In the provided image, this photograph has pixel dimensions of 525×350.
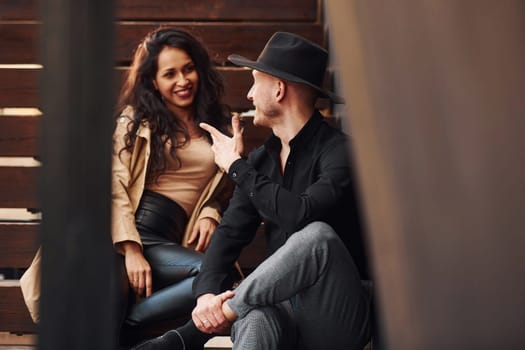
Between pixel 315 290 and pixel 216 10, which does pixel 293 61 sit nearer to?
pixel 315 290

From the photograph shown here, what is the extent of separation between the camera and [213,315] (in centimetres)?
246

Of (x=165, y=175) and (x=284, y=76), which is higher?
(x=284, y=76)

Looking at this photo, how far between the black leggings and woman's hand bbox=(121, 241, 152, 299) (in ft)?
0.07

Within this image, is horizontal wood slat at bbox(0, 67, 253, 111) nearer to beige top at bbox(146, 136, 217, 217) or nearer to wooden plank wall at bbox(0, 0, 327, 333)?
wooden plank wall at bbox(0, 0, 327, 333)

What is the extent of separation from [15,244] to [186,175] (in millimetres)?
762

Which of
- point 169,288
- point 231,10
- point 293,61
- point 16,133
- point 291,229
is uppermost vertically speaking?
point 231,10

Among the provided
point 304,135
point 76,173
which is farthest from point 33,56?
point 76,173

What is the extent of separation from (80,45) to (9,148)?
3.18 meters

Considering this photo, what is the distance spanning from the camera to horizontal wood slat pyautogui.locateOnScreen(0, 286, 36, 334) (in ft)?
10.5


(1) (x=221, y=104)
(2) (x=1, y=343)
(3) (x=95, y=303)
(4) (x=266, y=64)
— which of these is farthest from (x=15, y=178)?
(3) (x=95, y=303)

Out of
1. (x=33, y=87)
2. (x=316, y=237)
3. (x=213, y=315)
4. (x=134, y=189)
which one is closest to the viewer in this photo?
(x=316, y=237)

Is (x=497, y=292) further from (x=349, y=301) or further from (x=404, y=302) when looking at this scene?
(x=349, y=301)

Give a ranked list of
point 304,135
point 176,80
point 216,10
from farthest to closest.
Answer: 1. point 216,10
2. point 176,80
3. point 304,135

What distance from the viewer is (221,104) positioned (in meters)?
3.20
